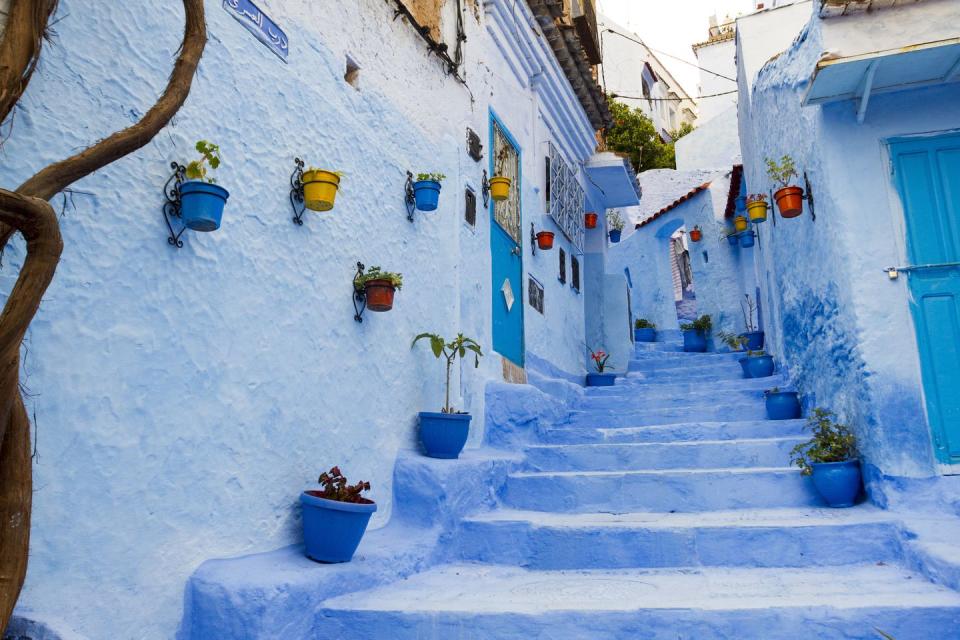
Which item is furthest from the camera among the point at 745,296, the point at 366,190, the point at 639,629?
the point at 745,296

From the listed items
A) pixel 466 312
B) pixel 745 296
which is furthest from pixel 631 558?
pixel 745 296

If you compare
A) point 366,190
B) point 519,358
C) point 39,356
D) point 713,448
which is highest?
point 366,190

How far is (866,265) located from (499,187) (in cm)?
312

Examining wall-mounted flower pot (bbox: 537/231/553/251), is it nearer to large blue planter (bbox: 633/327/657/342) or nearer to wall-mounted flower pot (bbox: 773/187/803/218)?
wall-mounted flower pot (bbox: 773/187/803/218)

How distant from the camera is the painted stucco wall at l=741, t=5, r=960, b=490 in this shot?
15.0ft

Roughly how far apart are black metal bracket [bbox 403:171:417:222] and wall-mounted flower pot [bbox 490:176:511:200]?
4.92 feet

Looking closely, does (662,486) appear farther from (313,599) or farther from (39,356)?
(39,356)

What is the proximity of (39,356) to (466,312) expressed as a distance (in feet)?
12.4

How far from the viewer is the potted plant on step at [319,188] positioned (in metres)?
3.85

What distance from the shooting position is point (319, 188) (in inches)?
152

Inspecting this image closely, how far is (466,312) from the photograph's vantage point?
19.6ft

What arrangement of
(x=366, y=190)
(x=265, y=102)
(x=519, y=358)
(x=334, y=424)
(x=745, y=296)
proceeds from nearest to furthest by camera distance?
(x=265, y=102) → (x=334, y=424) → (x=366, y=190) → (x=519, y=358) → (x=745, y=296)

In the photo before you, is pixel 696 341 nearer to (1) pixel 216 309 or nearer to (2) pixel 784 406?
(2) pixel 784 406

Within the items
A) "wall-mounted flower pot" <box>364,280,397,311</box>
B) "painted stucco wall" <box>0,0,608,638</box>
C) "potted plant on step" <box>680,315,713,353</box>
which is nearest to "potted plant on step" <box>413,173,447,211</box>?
"painted stucco wall" <box>0,0,608,638</box>
